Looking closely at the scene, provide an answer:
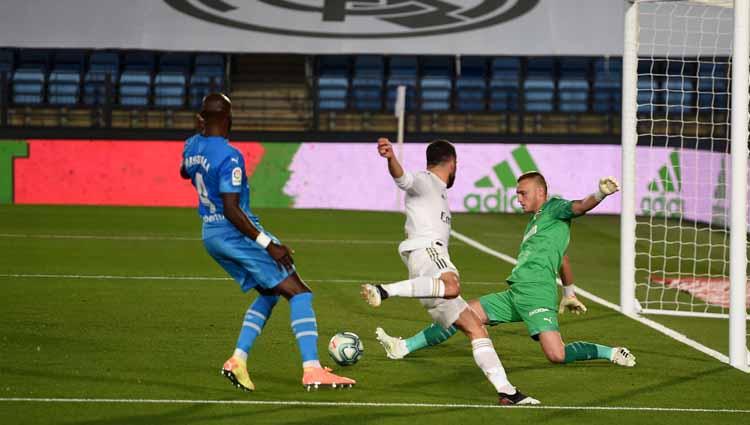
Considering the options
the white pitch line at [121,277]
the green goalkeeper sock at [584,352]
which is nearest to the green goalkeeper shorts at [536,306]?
the green goalkeeper sock at [584,352]

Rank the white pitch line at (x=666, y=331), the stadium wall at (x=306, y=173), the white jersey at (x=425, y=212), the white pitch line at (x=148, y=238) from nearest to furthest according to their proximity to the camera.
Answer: the white jersey at (x=425, y=212) < the white pitch line at (x=666, y=331) < the white pitch line at (x=148, y=238) < the stadium wall at (x=306, y=173)

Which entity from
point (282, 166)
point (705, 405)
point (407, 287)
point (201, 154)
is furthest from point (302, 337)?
point (282, 166)

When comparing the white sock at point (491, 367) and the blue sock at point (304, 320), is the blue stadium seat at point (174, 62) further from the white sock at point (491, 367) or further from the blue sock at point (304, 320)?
the white sock at point (491, 367)

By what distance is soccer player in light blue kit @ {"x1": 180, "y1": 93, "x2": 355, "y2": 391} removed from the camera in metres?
7.43

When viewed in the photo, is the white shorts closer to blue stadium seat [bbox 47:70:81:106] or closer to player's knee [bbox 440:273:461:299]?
player's knee [bbox 440:273:461:299]

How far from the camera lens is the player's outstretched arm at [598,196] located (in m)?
7.49

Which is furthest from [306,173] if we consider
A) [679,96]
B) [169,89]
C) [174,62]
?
[679,96]

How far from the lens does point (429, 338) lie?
29.0 feet

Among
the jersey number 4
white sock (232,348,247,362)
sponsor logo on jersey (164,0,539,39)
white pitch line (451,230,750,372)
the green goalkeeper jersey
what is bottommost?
white pitch line (451,230,750,372)

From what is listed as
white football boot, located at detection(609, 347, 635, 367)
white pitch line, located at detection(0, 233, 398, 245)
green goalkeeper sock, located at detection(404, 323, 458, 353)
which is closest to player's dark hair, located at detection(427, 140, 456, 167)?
green goalkeeper sock, located at detection(404, 323, 458, 353)

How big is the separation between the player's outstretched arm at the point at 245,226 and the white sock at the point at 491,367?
1232 mm

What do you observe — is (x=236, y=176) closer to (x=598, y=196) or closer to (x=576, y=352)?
(x=598, y=196)

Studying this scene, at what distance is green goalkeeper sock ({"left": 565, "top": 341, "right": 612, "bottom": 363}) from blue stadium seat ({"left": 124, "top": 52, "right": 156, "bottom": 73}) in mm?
21296

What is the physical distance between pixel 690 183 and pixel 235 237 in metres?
18.3
